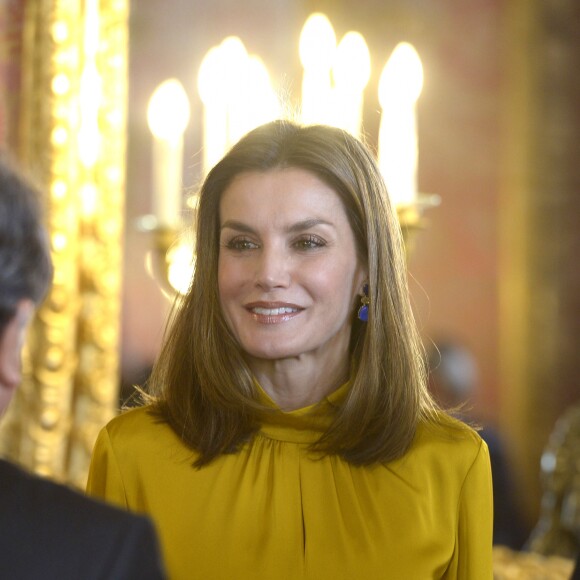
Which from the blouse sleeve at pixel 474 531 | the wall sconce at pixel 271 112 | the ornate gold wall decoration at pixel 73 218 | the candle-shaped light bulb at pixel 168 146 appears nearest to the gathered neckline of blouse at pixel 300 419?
the blouse sleeve at pixel 474 531

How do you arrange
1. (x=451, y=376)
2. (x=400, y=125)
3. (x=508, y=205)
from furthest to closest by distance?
1. (x=508, y=205)
2. (x=451, y=376)
3. (x=400, y=125)

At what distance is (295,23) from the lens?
13.9 ft

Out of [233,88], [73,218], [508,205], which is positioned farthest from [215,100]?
[508,205]

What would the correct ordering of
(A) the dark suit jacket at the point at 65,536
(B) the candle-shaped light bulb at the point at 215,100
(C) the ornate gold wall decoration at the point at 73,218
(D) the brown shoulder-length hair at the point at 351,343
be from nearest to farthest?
(A) the dark suit jacket at the point at 65,536 < (D) the brown shoulder-length hair at the point at 351,343 < (B) the candle-shaped light bulb at the point at 215,100 < (C) the ornate gold wall decoration at the point at 73,218

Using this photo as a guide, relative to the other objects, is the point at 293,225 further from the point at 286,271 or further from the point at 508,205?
the point at 508,205

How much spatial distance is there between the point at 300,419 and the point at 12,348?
0.86 m

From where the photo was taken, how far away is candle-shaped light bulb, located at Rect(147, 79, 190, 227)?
2.27m

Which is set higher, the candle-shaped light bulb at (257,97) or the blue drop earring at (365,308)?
the candle-shaped light bulb at (257,97)

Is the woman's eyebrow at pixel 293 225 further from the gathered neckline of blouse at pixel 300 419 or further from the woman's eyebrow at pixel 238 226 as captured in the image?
the gathered neckline of blouse at pixel 300 419

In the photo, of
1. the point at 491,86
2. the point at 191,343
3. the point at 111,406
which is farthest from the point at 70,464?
the point at 491,86

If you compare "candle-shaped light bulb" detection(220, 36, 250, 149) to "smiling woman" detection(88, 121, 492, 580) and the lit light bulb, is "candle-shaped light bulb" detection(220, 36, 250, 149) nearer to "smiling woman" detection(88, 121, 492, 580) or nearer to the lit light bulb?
the lit light bulb

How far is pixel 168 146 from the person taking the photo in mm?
2328

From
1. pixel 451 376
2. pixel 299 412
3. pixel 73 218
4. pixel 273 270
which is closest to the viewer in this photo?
pixel 273 270

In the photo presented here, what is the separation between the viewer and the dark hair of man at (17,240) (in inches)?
41.2
